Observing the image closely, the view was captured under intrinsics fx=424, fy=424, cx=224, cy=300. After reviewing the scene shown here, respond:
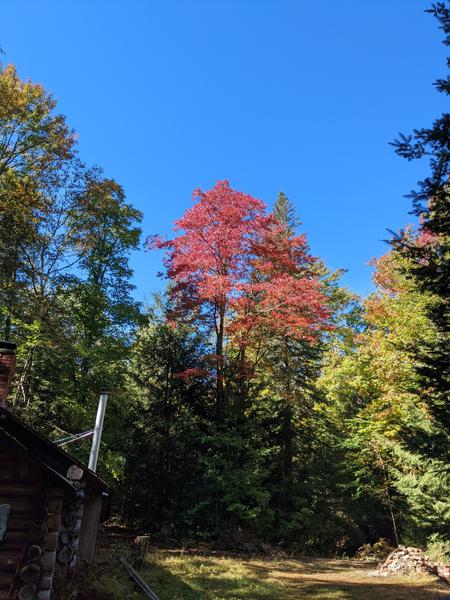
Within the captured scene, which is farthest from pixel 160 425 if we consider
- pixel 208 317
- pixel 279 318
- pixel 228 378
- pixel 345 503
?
pixel 345 503

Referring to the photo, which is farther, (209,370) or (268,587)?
(209,370)

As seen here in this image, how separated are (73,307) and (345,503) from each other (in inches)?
691

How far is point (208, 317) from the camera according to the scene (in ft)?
68.3

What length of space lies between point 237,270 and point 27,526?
13.8 meters

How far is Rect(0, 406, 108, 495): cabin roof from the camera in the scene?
7336mm

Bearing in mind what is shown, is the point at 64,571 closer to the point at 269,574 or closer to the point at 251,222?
the point at 269,574

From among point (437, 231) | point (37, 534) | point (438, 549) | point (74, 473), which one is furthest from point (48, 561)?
point (438, 549)

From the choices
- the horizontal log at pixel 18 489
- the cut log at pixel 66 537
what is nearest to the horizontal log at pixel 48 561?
the horizontal log at pixel 18 489

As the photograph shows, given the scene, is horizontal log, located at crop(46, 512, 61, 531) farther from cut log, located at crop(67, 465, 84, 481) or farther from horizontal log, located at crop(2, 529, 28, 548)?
cut log, located at crop(67, 465, 84, 481)

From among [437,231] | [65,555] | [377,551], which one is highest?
[437,231]

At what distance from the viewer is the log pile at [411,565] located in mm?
13312

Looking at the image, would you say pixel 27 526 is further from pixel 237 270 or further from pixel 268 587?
pixel 237 270

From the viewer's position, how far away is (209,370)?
20.8m

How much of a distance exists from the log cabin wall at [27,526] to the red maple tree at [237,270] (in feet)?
38.6
